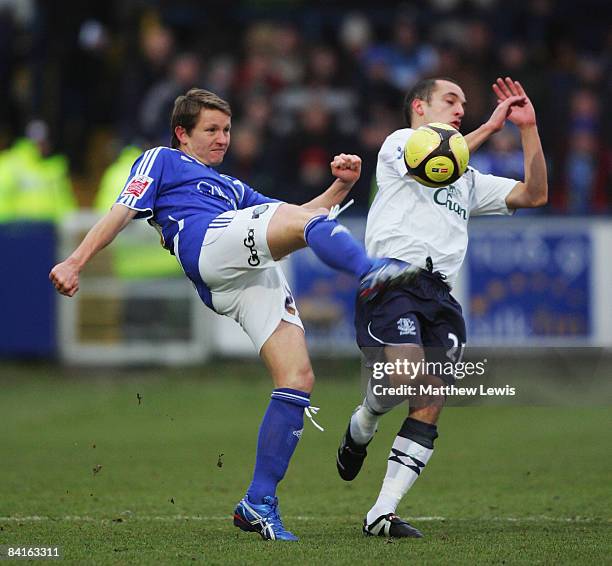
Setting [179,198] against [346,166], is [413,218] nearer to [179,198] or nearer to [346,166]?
[346,166]

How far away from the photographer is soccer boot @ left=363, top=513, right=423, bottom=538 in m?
6.34

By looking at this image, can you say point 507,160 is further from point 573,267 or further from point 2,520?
point 2,520

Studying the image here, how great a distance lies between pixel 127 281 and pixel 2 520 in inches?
303

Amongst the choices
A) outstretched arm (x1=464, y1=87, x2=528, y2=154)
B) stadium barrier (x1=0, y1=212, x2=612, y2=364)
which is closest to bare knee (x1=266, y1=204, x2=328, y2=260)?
outstretched arm (x1=464, y1=87, x2=528, y2=154)

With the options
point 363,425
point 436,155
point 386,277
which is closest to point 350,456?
point 363,425

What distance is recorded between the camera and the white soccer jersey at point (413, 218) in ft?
21.7

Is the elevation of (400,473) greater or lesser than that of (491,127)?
lesser

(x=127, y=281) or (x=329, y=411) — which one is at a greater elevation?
(x=127, y=281)

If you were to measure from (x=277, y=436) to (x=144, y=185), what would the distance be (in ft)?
4.56

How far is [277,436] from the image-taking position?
21.0 ft

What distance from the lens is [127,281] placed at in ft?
47.8

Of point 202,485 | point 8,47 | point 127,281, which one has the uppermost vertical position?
point 8,47

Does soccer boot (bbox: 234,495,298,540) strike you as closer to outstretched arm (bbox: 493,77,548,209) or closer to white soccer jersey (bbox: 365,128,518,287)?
white soccer jersey (bbox: 365,128,518,287)

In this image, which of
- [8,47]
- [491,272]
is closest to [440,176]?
[491,272]
